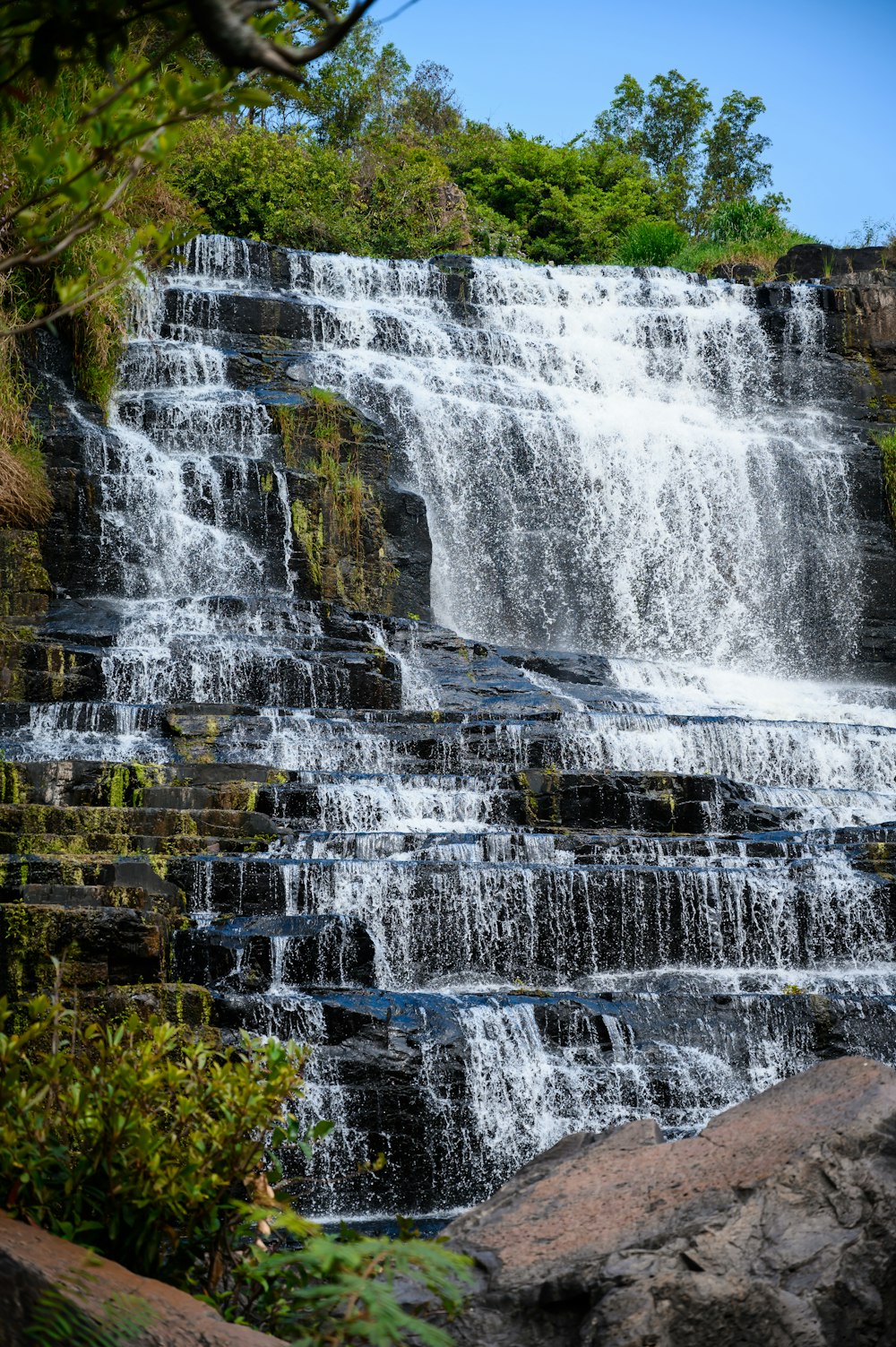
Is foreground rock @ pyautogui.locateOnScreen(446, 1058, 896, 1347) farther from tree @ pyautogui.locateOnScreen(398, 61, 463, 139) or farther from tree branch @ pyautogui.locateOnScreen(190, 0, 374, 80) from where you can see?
tree @ pyautogui.locateOnScreen(398, 61, 463, 139)

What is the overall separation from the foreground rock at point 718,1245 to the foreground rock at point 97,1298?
90 centimetres

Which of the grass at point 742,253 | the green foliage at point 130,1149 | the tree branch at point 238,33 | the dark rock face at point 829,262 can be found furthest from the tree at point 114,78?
the grass at point 742,253

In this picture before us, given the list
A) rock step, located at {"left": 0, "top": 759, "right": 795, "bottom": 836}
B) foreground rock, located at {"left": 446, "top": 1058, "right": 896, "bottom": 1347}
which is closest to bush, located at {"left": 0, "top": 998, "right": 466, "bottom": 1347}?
foreground rock, located at {"left": 446, "top": 1058, "right": 896, "bottom": 1347}

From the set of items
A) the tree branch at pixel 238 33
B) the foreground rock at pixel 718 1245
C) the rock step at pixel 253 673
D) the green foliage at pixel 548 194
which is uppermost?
the green foliage at pixel 548 194

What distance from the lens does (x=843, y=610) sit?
70.1 feet

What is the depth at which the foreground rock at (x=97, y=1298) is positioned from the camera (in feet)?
10.0

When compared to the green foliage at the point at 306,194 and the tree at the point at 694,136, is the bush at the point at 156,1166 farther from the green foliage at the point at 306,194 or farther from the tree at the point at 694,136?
the tree at the point at 694,136

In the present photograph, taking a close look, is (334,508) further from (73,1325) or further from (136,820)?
(73,1325)

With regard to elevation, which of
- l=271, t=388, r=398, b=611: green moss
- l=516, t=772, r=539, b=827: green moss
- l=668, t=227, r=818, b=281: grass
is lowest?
l=516, t=772, r=539, b=827: green moss

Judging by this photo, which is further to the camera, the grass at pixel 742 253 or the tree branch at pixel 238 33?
the grass at pixel 742 253

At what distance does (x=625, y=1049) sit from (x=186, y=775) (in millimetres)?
4402

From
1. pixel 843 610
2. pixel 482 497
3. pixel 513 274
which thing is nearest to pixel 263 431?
pixel 482 497

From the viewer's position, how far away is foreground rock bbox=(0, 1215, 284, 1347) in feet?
10.0

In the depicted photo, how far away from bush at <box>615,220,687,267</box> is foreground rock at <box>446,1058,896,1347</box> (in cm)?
2654
